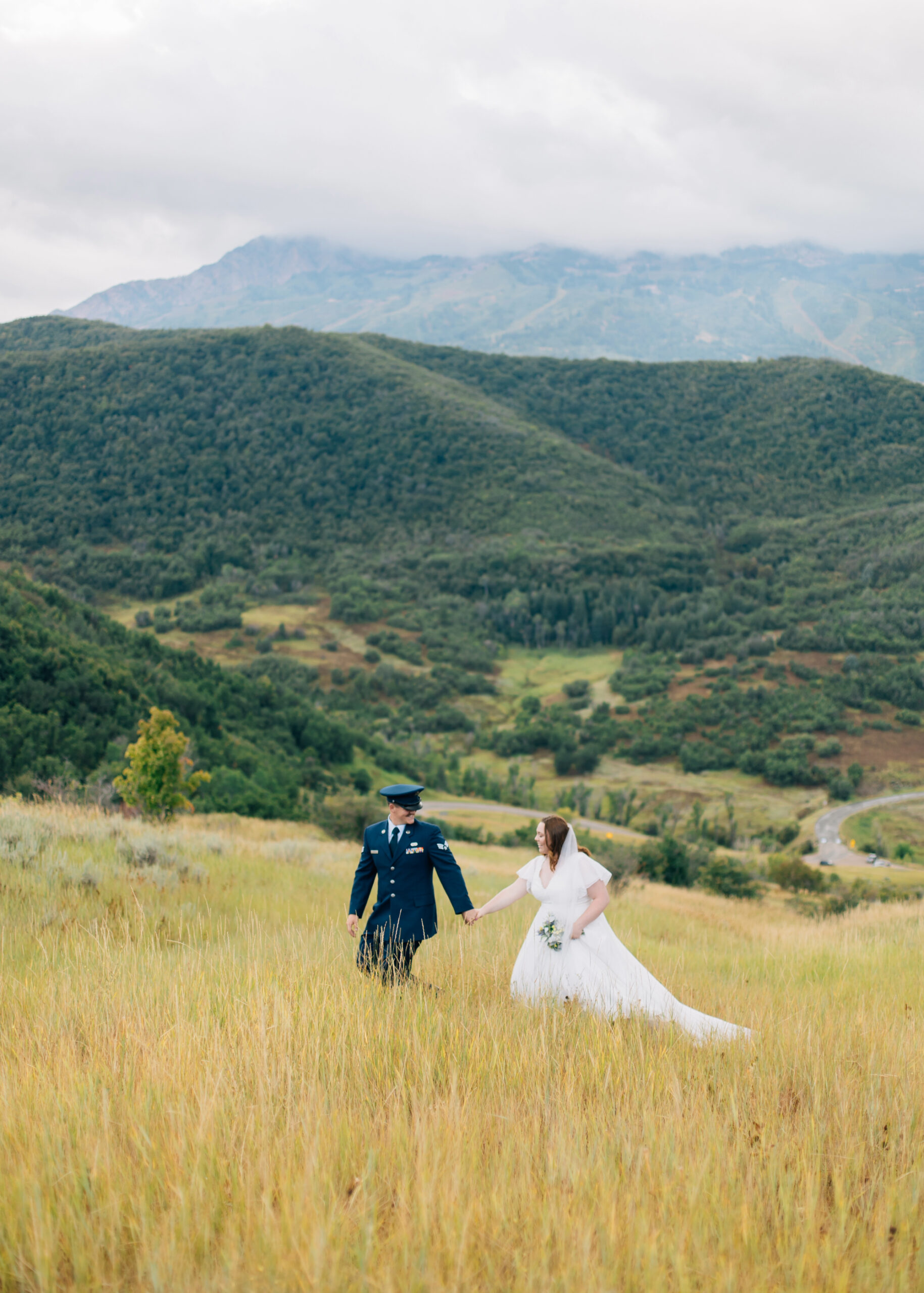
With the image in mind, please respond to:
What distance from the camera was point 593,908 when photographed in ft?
14.7

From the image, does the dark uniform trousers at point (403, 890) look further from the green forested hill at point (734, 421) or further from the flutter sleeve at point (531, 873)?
the green forested hill at point (734, 421)

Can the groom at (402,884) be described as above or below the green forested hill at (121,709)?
above

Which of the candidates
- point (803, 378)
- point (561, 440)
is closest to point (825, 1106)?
point (561, 440)

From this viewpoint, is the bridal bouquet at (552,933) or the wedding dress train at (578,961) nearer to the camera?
the wedding dress train at (578,961)

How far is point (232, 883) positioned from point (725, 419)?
18516 centimetres

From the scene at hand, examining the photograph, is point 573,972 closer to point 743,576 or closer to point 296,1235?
point 296,1235

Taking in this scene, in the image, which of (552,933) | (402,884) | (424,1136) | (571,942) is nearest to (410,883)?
(402,884)

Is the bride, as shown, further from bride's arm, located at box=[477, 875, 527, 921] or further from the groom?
the groom

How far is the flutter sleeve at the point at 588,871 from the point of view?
4570 mm

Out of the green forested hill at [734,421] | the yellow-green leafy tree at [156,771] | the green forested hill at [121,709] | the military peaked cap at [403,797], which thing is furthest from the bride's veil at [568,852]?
the green forested hill at [734,421]

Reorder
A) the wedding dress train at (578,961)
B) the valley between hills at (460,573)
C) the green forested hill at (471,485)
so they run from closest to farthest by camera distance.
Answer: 1. the wedding dress train at (578,961)
2. the valley between hills at (460,573)
3. the green forested hill at (471,485)

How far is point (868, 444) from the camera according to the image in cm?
15625

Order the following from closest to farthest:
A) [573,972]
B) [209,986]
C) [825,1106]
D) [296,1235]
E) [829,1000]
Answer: [296,1235]
[825,1106]
[209,986]
[573,972]
[829,1000]

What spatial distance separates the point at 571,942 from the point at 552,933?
0.42 ft
